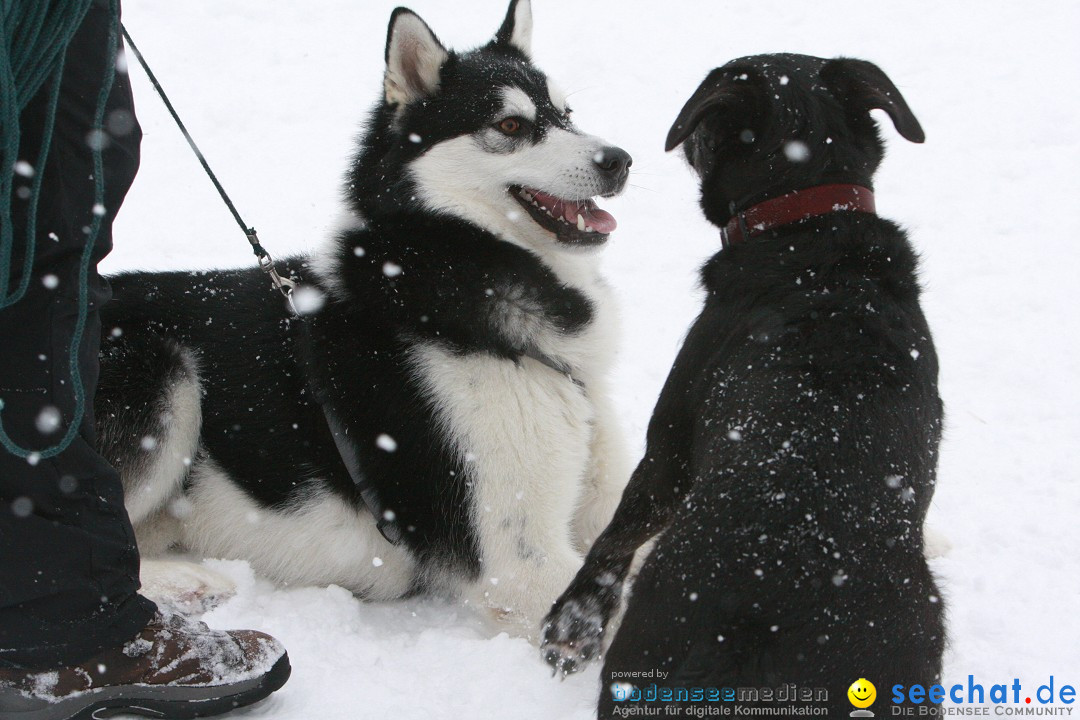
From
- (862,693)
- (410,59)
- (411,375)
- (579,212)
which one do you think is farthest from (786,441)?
(410,59)

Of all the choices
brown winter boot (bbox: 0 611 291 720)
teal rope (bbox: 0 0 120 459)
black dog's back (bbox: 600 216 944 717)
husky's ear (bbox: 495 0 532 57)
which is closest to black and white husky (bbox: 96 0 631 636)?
husky's ear (bbox: 495 0 532 57)

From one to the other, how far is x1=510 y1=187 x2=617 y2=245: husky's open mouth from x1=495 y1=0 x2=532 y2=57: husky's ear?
711 mm

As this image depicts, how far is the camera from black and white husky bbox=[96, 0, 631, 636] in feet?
8.95

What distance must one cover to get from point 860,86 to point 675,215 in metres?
3.19

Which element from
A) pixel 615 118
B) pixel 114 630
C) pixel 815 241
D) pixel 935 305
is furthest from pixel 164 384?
pixel 615 118

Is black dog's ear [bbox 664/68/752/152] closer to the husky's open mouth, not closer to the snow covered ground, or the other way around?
the husky's open mouth

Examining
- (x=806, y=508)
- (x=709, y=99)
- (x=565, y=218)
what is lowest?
(x=806, y=508)

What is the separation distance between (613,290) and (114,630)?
195 cm

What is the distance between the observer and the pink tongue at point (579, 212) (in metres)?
2.97

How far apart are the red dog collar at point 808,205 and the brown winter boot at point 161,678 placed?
1.63 metres

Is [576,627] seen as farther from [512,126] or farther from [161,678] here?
[512,126]

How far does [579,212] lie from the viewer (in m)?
3.00

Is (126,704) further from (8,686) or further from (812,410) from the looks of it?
(812,410)

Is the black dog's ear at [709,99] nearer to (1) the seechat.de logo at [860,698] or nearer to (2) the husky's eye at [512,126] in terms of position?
(2) the husky's eye at [512,126]
